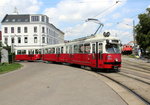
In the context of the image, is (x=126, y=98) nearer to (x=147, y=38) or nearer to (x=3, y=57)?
(x=3, y=57)

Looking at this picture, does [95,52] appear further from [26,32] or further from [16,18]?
[16,18]

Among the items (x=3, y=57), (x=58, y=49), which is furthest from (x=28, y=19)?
(x=58, y=49)

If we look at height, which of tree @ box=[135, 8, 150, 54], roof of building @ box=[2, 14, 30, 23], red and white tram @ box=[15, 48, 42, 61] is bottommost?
red and white tram @ box=[15, 48, 42, 61]

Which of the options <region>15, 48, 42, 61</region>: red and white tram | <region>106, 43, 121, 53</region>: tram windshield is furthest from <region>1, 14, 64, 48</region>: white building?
<region>106, 43, 121, 53</region>: tram windshield

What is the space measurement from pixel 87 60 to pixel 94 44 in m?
1.99

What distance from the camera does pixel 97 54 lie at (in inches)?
762

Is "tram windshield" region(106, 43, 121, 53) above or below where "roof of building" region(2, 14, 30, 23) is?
below

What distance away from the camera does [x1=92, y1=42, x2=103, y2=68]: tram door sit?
19016 millimetres

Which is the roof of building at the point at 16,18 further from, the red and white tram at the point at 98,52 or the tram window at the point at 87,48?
the tram window at the point at 87,48

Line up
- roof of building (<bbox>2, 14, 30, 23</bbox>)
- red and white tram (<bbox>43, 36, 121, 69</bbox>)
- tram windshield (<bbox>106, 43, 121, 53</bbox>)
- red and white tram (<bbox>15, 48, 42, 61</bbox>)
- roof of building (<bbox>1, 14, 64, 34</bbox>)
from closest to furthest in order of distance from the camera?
red and white tram (<bbox>43, 36, 121, 69</bbox>), tram windshield (<bbox>106, 43, 121, 53</bbox>), red and white tram (<bbox>15, 48, 42, 61</bbox>), roof of building (<bbox>1, 14, 64, 34</bbox>), roof of building (<bbox>2, 14, 30, 23</bbox>)

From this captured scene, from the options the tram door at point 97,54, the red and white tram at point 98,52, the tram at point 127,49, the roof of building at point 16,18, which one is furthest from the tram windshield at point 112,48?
the roof of building at point 16,18

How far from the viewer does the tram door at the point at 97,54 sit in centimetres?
1902

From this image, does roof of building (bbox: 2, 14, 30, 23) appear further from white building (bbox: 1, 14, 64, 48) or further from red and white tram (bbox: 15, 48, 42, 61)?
red and white tram (bbox: 15, 48, 42, 61)

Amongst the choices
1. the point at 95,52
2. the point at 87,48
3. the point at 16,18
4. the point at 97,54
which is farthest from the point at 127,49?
the point at 97,54
